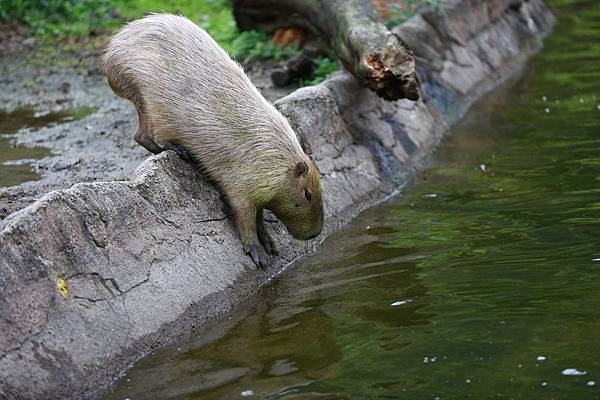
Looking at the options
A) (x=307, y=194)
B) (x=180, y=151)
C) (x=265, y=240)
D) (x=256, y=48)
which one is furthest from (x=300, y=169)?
(x=256, y=48)

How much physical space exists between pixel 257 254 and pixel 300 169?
21.0 inches

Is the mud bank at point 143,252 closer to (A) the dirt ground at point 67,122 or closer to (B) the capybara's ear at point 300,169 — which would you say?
(B) the capybara's ear at point 300,169

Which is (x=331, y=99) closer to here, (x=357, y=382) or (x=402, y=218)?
(x=402, y=218)

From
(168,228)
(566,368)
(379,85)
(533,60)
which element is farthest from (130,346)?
(533,60)

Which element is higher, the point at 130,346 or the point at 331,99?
the point at 331,99

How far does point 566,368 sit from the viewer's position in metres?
4.22

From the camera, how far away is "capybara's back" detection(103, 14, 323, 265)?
19.5ft

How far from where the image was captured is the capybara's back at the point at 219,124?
5.96 metres

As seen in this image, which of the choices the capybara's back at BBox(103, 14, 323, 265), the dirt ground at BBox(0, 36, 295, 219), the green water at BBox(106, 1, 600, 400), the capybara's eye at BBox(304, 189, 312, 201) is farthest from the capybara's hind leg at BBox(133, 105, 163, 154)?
the green water at BBox(106, 1, 600, 400)

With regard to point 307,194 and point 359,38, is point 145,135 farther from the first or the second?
point 359,38

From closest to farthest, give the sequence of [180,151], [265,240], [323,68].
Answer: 1. [180,151]
2. [265,240]
3. [323,68]

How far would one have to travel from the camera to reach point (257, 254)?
5.98m

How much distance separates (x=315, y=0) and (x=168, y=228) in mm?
4099

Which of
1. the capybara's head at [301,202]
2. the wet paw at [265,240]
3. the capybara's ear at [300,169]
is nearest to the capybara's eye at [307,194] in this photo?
the capybara's head at [301,202]
